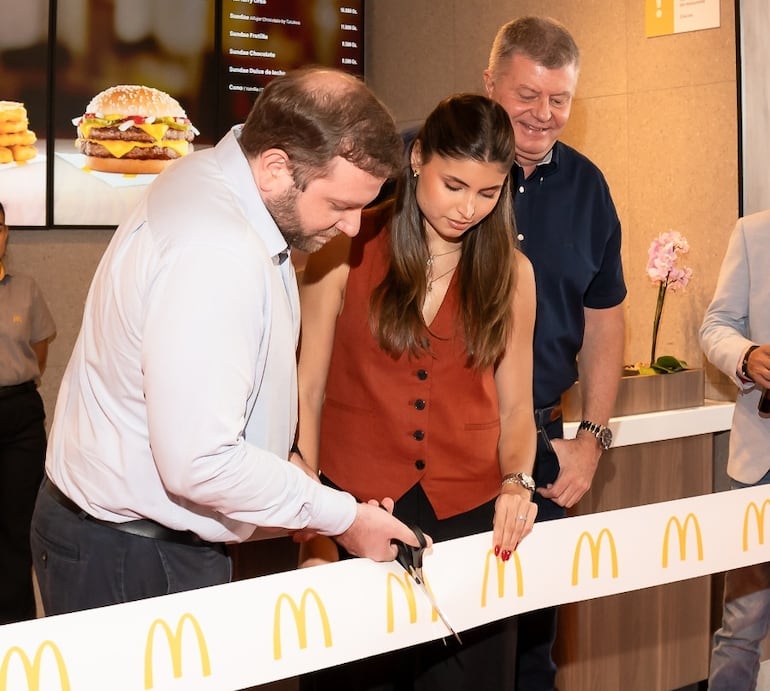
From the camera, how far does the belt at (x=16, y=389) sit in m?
3.91

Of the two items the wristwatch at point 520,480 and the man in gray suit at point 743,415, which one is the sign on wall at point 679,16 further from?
the wristwatch at point 520,480

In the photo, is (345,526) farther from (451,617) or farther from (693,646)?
(693,646)

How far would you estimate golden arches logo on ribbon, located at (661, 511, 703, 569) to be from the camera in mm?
1941

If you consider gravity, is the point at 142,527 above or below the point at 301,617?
above

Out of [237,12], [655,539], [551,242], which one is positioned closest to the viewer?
[655,539]

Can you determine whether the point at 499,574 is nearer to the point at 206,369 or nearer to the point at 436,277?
the point at 436,277

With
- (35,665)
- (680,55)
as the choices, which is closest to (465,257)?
(35,665)

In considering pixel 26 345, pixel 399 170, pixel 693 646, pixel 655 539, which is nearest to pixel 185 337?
pixel 399 170

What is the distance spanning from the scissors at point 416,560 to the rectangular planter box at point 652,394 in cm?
150

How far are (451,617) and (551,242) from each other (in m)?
0.96

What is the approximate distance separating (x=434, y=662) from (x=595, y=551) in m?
0.36

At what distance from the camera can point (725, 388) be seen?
356 centimetres

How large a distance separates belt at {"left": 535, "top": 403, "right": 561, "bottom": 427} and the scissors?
77 centimetres

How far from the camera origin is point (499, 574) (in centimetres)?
177
